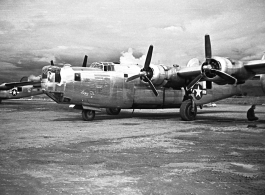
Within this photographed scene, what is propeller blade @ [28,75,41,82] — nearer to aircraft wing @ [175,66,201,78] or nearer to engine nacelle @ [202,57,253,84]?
aircraft wing @ [175,66,201,78]

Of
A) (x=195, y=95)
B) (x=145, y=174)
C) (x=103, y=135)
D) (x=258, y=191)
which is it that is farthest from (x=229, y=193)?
(x=195, y=95)

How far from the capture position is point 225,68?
13.1m

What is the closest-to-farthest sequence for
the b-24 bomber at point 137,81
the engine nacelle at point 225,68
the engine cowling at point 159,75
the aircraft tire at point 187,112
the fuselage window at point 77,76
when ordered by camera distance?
the engine nacelle at point 225,68
the b-24 bomber at point 137,81
the fuselage window at point 77,76
the engine cowling at point 159,75
the aircraft tire at point 187,112

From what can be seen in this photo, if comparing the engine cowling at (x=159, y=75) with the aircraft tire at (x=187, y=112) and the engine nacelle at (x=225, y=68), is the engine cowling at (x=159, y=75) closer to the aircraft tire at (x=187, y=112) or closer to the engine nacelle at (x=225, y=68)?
the aircraft tire at (x=187, y=112)

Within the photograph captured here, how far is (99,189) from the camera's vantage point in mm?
4012

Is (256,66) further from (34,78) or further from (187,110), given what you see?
(34,78)

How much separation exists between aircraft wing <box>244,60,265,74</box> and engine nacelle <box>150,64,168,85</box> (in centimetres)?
426

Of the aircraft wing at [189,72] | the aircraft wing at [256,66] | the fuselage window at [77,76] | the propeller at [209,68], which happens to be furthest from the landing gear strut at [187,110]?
the fuselage window at [77,76]

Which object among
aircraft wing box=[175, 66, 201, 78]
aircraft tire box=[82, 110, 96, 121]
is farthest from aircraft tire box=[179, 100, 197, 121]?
aircraft tire box=[82, 110, 96, 121]

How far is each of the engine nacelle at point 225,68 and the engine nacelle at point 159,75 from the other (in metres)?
2.48

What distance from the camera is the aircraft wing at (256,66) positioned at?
12.8 meters

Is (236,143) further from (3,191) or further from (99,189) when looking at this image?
(3,191)

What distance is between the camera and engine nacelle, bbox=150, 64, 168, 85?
1499 cm

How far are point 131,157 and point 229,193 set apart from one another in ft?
8.68
